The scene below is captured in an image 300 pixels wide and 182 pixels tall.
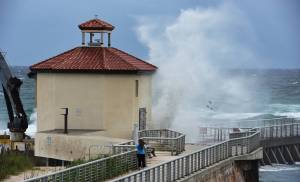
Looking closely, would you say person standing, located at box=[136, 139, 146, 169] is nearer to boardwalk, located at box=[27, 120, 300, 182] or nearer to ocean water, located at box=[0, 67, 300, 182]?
boardwalk, located at box=[27, 120, 300, 182]

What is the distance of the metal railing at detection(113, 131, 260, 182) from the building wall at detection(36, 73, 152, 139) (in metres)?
5.08

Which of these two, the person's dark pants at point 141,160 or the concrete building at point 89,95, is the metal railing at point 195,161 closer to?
the person's dark pants at point 141,160

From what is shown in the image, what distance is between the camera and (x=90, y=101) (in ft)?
123

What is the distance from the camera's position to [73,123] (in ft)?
123

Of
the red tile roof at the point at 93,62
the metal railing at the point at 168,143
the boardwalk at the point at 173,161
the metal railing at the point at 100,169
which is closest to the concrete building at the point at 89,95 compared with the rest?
the red tile roof at the point at 93,62

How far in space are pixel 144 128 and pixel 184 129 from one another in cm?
924

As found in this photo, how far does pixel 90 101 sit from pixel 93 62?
5.45ft

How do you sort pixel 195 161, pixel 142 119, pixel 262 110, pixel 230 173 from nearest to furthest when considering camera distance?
1. pixel 195 161
2. pixel 230 173
3. pixel 142 119
4. pixel 262 110

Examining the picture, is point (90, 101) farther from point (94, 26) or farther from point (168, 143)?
point (168, 143)

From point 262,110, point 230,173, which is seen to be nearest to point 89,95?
point 230,173

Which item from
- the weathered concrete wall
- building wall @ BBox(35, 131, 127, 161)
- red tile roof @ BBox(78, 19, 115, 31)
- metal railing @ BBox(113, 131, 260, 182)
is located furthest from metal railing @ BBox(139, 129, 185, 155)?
red tile roof @ BBox(78, 19, 115, 31)

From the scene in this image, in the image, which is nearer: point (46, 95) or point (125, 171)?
point (125, 171)

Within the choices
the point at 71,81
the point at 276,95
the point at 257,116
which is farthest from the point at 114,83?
the point at 276,95

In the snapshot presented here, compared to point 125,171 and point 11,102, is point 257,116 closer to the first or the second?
point 11,102
